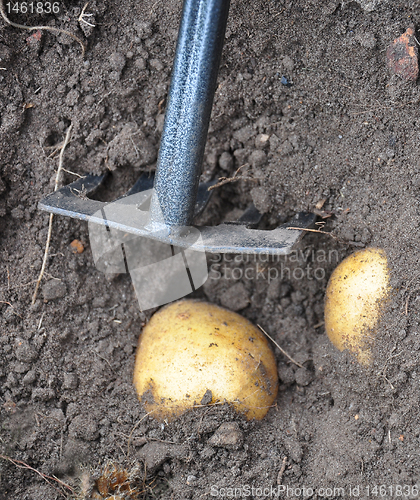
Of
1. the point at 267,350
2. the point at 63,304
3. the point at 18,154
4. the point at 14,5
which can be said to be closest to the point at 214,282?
the point at 267,350

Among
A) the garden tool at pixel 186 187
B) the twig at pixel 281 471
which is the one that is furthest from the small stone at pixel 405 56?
the twig at pixel 281 471

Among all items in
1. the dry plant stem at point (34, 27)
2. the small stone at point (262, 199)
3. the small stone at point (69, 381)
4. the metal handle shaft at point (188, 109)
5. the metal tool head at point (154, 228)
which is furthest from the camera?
the small stone at point (262, 199)

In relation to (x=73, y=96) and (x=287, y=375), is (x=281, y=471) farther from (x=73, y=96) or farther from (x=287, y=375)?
(x=73, y=96)

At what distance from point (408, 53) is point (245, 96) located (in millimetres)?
652

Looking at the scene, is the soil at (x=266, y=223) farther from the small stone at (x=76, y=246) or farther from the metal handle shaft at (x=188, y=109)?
the metal handle shaft at (x=188, y=109)

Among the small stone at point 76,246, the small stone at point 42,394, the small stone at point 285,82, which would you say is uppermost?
the small stone at point 285,82

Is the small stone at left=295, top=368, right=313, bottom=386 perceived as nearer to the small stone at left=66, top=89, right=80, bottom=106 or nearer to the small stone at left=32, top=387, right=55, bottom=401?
the small stone at left=32, top=387, right=55, bottom=401

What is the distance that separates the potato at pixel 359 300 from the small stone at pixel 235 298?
0.43m

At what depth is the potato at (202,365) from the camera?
1.91m

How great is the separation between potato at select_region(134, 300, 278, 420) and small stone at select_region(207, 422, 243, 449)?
81 millimetres

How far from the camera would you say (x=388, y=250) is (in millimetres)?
1910

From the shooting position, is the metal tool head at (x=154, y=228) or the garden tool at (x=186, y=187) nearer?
the garden tool at (x=186, y=187)

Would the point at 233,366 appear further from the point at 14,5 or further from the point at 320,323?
the point at 14,5

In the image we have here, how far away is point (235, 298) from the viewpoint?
2295mm
